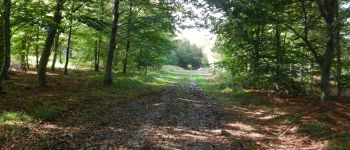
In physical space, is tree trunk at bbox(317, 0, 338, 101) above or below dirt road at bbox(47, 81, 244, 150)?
above

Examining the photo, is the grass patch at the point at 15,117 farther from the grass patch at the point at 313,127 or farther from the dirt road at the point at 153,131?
the grass patch at the point at 313,127

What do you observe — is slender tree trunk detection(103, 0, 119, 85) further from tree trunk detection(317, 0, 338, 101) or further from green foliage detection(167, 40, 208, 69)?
green foliage detection(167, 40, 208, 69)

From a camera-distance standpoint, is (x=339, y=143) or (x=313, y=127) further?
(x=313, y=127)

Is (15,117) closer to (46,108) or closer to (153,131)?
(46,108)

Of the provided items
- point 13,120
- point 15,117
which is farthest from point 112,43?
point 13,120

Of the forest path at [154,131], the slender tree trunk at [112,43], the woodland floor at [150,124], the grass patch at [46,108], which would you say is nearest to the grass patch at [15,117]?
the woodland floor at [150,124]

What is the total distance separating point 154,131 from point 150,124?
1.05m

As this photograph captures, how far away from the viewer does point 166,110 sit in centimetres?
1523

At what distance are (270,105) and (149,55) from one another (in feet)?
73.4

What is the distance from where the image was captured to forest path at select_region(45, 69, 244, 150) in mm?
9391

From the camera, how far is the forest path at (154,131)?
9.39 metres

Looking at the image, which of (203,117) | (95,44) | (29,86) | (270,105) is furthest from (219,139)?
(95,44)

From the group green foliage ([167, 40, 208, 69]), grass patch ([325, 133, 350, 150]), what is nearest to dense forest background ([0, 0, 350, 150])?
grass patch ([325, 133, 350, 150])

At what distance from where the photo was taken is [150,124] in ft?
39.7
